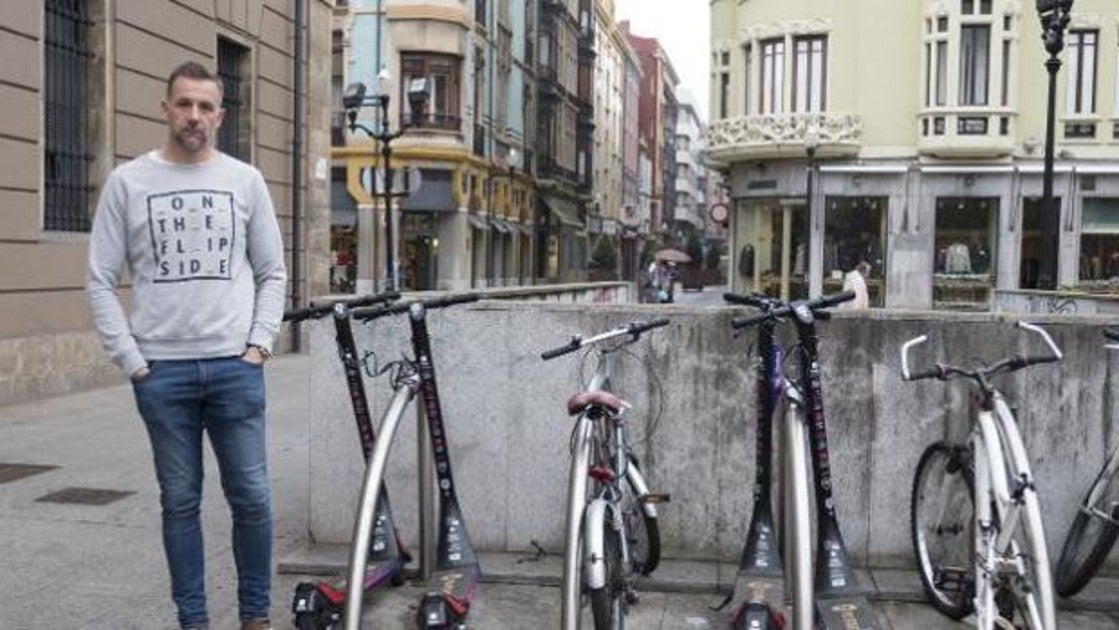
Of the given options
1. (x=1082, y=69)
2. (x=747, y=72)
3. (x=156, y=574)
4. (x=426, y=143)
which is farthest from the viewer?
(x=426, y=143)

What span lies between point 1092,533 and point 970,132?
2757 cm

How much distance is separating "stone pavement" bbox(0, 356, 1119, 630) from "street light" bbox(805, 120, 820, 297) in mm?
22131

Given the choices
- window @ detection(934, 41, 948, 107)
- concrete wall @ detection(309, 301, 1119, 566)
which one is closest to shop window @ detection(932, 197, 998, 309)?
window @ detection(934, 41, 948, 107)

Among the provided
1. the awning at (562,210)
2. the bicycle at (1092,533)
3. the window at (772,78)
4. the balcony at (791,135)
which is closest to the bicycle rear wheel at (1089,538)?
the bicycle at (1092,533)

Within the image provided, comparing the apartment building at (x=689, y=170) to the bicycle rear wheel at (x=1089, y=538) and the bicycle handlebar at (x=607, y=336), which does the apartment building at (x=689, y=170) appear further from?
the bicycle handlebar at (x=607, y=336)

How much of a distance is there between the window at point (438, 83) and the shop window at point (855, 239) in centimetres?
1385

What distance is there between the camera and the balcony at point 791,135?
103ft

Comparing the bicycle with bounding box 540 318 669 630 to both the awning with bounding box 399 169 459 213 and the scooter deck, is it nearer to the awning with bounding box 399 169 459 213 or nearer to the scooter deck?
the scooter deck

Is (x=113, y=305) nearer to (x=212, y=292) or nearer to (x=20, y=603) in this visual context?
(x=212, y=292)

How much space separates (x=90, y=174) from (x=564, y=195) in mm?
46457

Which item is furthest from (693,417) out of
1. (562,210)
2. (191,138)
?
(562,210)

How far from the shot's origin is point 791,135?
3161 centimetres

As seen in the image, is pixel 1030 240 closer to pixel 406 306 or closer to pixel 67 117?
pixel 67 117

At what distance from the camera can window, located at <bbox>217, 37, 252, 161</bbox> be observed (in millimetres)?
15620
